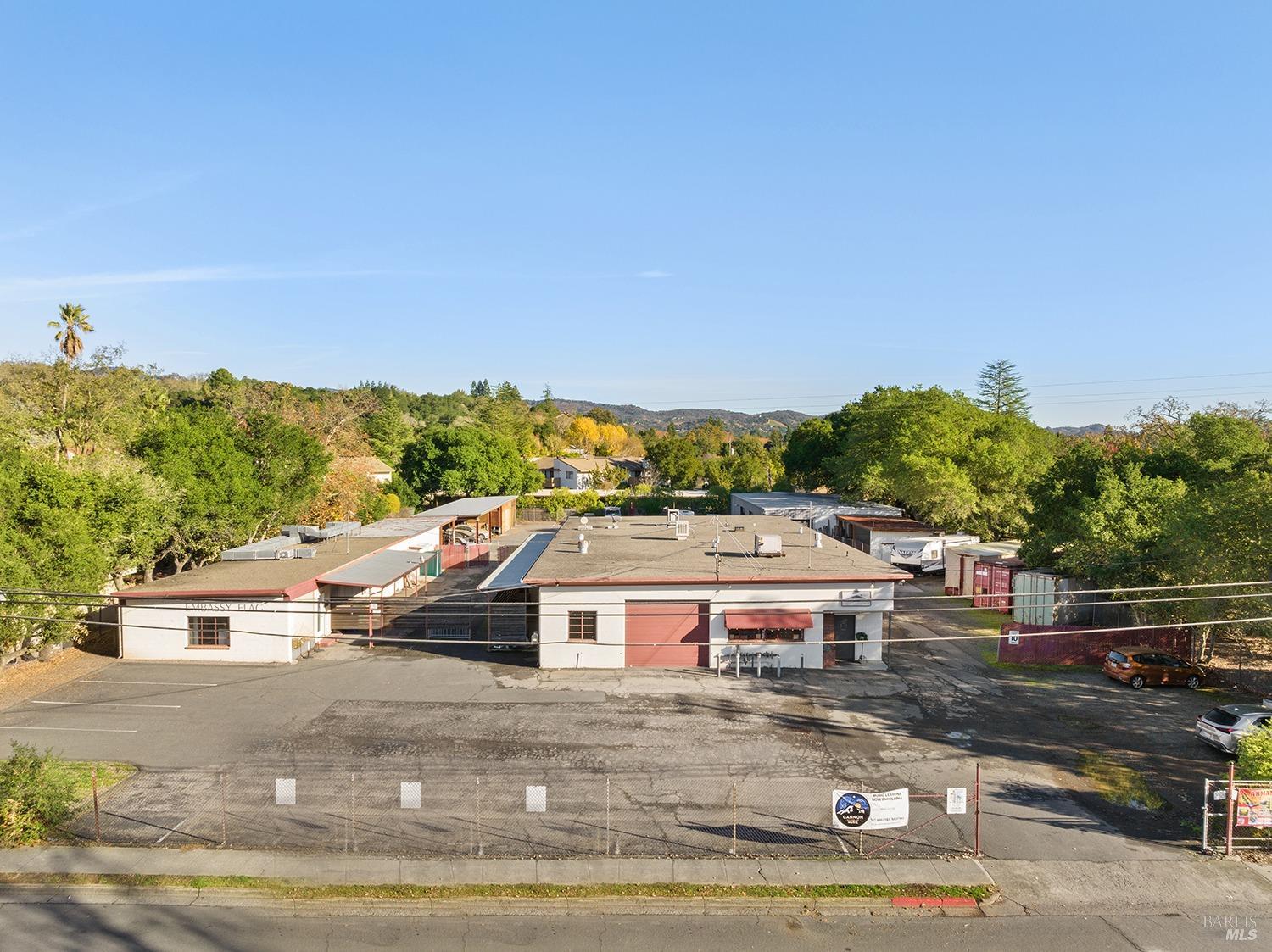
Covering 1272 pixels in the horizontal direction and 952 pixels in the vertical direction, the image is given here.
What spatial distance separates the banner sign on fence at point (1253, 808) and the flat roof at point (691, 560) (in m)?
13.8

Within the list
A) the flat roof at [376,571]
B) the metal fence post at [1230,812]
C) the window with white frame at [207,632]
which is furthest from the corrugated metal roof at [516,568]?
the metal fence post at [1230,812]

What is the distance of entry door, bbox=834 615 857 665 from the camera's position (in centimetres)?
3008

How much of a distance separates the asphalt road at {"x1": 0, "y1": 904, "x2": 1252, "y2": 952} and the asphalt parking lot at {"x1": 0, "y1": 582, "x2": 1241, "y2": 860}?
2312 mm

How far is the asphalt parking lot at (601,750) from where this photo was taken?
17.0m

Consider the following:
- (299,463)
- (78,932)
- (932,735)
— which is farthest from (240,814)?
(299,463)

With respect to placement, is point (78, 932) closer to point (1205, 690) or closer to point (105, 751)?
point (105, 751)

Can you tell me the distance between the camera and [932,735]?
2272 cm

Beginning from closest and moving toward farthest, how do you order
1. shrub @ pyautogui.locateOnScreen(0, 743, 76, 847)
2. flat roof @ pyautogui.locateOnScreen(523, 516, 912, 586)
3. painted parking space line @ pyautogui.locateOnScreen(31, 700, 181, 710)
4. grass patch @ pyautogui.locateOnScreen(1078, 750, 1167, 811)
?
shrub @ pyautogui.locateOnScreen(0, 743, 76, 847), grass patch @ pyautogui.locateOnScreen(1078, 750, 1167, 811), painted parking space line @ pyautogui.locateOnScreen(31, 700, 181, 710), flat roof @ pyautogui.locateOnScreen(523, 516, 912, 586)

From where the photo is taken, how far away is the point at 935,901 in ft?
47.8

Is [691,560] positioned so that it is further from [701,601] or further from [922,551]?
[922,551]

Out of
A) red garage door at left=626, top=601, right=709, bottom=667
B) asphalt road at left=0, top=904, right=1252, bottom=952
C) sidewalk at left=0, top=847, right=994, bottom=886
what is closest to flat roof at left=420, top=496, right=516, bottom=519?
red garage door at left=626, top=601, right=709, bottom=667

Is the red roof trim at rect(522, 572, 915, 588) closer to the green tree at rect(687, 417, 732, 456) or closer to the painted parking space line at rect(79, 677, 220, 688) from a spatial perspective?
the painted parking space line at rect(79, 677, 220, 688)

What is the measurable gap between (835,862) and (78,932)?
45.4ft

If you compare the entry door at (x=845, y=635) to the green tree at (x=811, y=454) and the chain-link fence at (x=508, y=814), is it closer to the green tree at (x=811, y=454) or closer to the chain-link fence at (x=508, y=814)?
the chain-link fence at (x=508, y=814)
